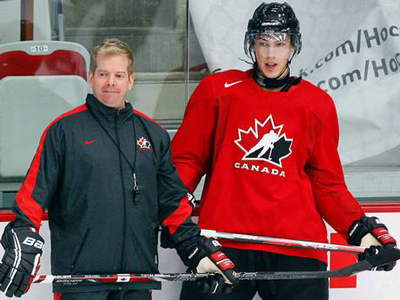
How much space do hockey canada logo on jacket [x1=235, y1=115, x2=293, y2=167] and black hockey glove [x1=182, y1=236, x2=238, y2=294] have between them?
361 millimetres

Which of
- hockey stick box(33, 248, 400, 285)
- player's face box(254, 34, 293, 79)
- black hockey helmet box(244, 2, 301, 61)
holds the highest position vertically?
black hockey helmet box(244, 2, 301, 61)

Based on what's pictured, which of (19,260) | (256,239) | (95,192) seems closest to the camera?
(19,260)

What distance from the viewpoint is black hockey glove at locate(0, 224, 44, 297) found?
278 cm

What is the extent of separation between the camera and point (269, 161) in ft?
10.8

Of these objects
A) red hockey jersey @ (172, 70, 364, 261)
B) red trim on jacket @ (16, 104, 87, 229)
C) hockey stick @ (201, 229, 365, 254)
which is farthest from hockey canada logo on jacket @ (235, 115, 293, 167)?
red trim on jacket @ (16, 104, 87, 229)

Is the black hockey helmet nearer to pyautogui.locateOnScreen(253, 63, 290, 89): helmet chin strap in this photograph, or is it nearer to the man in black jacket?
pyautogui.locateOnScreen(253, 63, 290, 89): helmet chin strap

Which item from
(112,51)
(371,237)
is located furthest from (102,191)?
(371,237)

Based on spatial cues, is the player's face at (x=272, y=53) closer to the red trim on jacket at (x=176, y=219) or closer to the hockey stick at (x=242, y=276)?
the red trim on jacket at (x=176, y=219)

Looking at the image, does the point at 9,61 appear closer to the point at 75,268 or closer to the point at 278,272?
the point at 75,268

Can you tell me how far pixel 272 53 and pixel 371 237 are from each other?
0.75m

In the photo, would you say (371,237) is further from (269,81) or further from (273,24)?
(273,24)

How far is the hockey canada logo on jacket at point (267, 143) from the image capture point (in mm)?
3297

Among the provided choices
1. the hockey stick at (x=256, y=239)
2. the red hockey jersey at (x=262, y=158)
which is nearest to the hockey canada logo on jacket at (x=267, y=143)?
the red hockey jersey at (x=262, y=158)

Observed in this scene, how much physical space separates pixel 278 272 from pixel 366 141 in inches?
36.4
